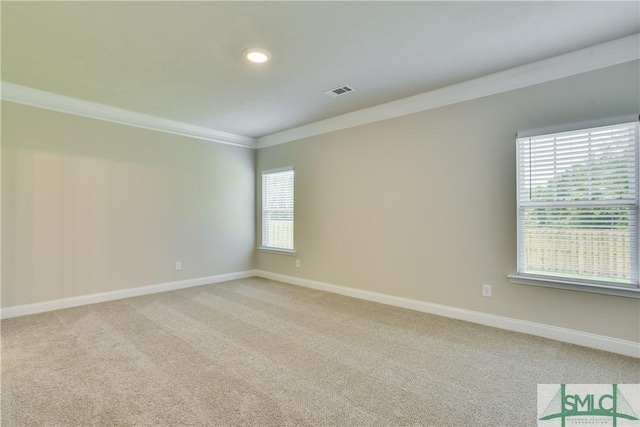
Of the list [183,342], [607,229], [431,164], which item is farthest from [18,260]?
[607,229]

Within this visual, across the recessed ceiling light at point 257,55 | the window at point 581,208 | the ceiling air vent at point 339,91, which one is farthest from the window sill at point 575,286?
the recessed ceiling light at point 257,55

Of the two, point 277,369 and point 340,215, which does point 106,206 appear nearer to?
point 340,215

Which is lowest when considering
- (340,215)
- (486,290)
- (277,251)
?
(486,290)

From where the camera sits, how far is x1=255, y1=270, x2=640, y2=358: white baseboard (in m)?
2.59

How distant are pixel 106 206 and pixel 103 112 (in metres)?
1.22

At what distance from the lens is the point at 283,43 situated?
8.44ft

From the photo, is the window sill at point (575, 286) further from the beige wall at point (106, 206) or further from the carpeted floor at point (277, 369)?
the beige wall at point (106, 206)

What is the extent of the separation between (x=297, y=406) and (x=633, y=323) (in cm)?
277

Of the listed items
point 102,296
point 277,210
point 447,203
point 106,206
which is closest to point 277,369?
point 447,203

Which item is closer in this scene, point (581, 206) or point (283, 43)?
point (283, 43)

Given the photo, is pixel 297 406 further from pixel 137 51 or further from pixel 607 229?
pixel 137 51

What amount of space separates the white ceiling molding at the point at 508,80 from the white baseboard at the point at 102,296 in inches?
124

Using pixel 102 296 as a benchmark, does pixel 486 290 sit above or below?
above

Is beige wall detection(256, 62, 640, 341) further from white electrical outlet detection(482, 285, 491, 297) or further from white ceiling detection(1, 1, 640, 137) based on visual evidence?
white ceiling detection(1, 1, 640, 137)
